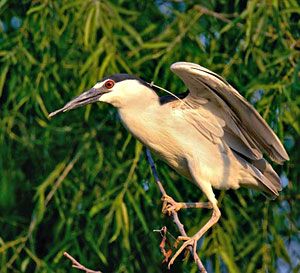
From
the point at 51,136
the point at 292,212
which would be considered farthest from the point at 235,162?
the point at 51,136

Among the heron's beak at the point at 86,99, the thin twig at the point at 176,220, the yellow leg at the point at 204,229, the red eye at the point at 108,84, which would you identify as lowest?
the yellow leg at the point at 204,229

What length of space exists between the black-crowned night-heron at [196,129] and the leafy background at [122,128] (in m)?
0.18

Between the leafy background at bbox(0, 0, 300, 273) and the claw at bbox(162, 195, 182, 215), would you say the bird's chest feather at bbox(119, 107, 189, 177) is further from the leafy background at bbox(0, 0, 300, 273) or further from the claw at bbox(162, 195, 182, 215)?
the leafy background at bbox(0, 0, 300, 273)

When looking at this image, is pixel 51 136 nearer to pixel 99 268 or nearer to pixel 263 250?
pixel 99 268

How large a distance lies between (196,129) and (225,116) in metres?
0.09

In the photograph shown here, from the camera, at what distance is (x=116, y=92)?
3.44 m

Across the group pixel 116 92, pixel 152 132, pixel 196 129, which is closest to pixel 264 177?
pixel 196 129

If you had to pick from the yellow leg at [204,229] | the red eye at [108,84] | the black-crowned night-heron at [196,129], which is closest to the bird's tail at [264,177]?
the black-crowned night-heron at [196,129]

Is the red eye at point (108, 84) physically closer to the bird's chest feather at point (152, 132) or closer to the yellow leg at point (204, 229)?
the bird's chest feather at point (152, 132)

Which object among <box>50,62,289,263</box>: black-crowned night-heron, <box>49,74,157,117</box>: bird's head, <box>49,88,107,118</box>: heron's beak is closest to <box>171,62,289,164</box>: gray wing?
<box>50,62,289,263</box>: black-crowned night-heron

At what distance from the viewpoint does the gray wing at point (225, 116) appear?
10.7 feet

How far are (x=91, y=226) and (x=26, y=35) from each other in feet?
1.90

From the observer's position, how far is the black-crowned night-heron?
339 centimetres

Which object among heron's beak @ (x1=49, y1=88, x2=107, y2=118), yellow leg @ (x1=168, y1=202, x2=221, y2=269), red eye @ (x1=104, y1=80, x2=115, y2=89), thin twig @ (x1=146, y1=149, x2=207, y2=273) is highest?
red eye @ (x1=104, y1=80, x2=115, y2=89)
